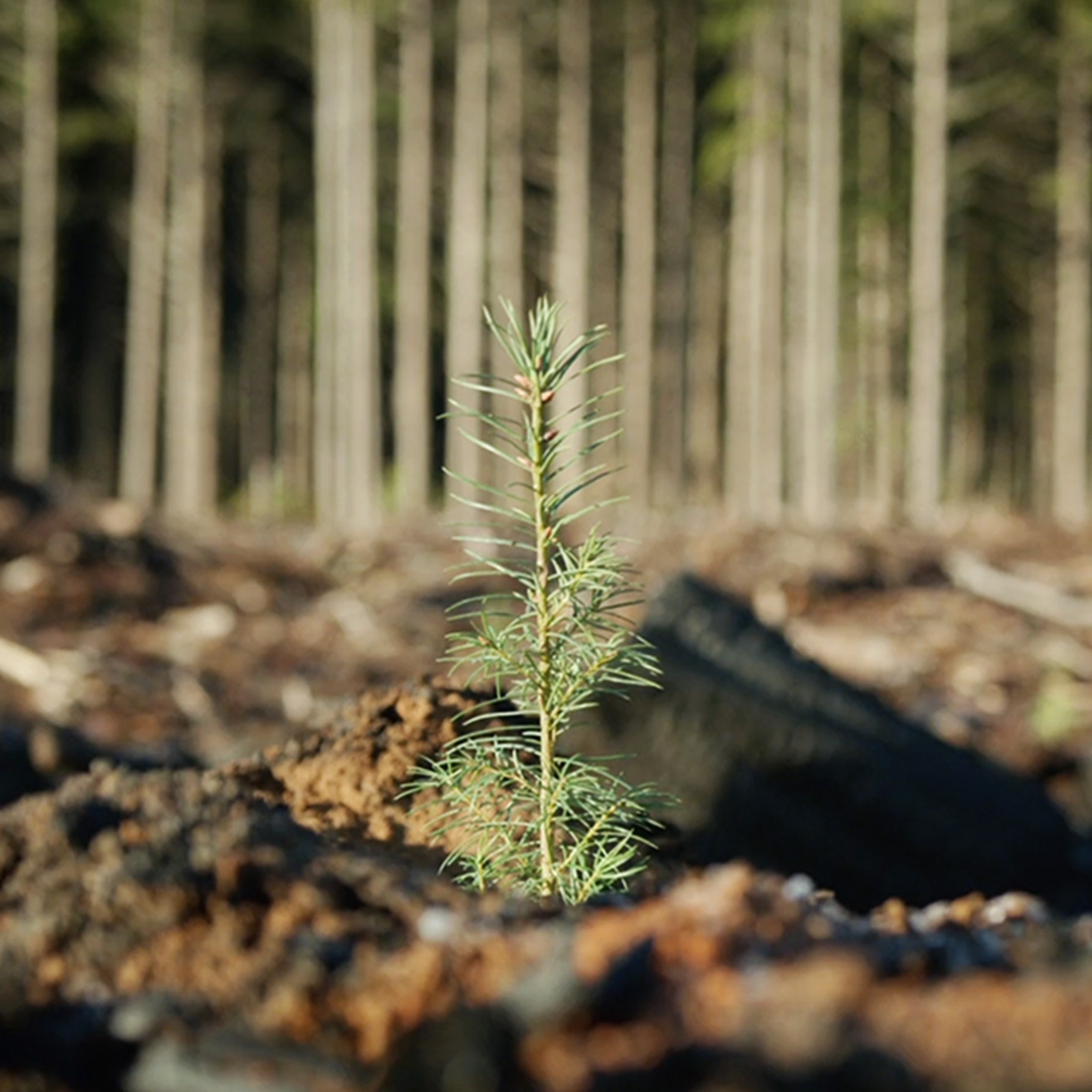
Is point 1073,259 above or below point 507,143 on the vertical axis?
below

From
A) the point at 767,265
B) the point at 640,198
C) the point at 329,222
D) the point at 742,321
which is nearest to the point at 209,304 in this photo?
the point at 329,222

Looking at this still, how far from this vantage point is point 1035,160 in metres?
29.5

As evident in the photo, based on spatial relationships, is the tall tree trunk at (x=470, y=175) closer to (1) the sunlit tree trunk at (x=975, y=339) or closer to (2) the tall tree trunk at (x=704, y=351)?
(2) the tall tree trunk at (x=704, y=351)

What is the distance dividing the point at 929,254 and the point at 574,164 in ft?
24.5

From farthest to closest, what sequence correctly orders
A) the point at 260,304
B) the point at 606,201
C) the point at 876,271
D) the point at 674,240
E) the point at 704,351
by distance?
the point at 260,304 < the point at 704,351 < the point at 606,201 < the point at 876,271 < the point at 674,240

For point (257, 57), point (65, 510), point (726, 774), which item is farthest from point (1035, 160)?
point (726, 774)

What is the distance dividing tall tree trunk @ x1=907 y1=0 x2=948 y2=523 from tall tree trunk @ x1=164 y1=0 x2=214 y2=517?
13892 mm

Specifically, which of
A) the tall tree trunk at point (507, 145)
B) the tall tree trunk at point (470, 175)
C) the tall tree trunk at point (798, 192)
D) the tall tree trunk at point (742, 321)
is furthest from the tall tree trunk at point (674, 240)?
A: the tall tree trunk at point (470, 175)

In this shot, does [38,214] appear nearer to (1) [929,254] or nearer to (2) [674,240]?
(2) [674,240]

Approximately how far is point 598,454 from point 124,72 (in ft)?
43.7

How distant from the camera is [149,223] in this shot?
2600cm

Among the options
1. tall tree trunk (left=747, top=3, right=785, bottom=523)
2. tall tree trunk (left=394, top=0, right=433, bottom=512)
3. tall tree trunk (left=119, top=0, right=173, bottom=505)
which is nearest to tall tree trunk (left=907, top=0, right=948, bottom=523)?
tall tree trunk (left=747, top=3, right=785, bottom=523)

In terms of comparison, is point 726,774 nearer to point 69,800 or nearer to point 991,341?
point 69,800

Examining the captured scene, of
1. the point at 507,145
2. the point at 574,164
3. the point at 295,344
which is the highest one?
the point at 507,145
